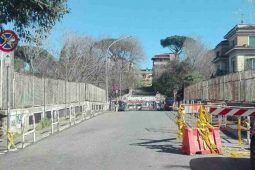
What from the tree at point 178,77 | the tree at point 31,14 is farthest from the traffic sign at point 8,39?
the tree at point 178,77

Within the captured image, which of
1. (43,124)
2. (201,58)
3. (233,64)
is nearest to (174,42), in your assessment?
(201,58)

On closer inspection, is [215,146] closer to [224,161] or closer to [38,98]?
[224,161]

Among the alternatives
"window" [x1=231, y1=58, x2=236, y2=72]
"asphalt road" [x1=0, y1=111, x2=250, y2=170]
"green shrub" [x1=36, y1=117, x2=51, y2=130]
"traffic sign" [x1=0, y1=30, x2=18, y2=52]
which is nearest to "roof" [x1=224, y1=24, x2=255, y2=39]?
"window" [x1=231, y1=58, x2=236, y2=72]

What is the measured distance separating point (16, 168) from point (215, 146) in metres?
5.39

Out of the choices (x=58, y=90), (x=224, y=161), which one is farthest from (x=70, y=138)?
(x=58, y=90)

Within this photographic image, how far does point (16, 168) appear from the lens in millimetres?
11898

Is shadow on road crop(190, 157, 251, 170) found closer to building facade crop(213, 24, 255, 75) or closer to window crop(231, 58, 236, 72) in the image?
building facade crop(213, 24, 255, 75)

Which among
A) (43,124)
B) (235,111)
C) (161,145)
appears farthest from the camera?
(43,124)

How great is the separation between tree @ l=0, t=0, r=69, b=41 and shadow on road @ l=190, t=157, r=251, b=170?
4712mm

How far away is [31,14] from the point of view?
12.2m

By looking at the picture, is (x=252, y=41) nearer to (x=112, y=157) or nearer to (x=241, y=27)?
(x=241, y=27)

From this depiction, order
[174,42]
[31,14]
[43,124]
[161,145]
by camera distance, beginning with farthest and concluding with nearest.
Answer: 1. [174,42]
2. [43,124]
3. [161,145]
4. [31,14]

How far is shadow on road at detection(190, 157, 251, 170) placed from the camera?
11.7m

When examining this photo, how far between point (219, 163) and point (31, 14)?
5.49 metres
